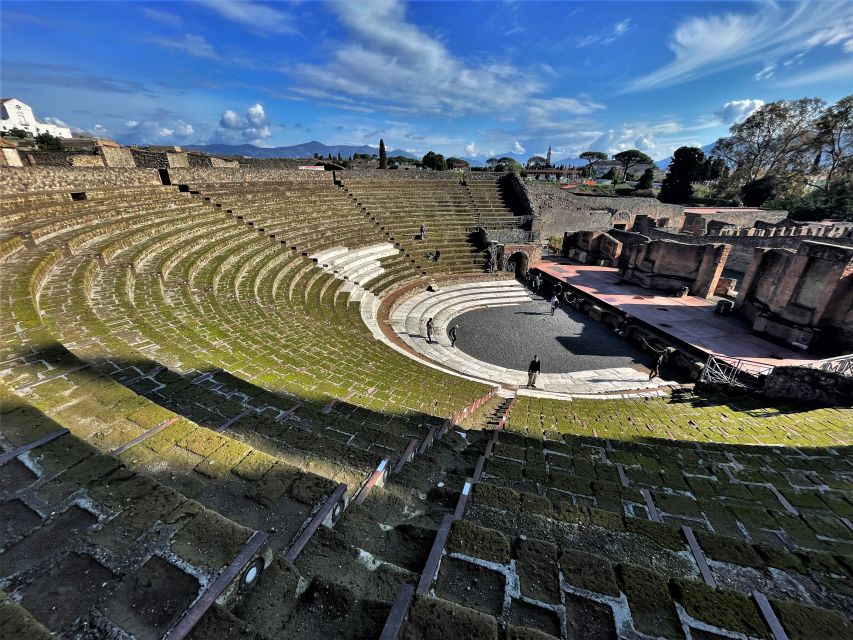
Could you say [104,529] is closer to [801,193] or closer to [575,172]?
[801,193]

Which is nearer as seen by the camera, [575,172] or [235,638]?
[235,638]

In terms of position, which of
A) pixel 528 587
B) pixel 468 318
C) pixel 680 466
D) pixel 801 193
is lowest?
pixel 468 318

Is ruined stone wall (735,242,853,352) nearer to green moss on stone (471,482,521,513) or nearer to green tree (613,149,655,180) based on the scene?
green moss on stone (471,482,521,513)

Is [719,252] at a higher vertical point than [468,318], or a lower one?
higher

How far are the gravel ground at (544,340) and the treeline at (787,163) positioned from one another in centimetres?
3697

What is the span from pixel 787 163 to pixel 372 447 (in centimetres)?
6109

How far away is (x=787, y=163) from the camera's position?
42.1 m

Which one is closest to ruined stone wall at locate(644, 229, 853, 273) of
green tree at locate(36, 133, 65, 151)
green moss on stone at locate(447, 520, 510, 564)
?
green moss on stone at locate(447, 520, 510, 564)

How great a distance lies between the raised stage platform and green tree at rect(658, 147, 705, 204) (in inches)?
1232

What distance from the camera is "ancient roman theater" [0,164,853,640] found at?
189 centimetres

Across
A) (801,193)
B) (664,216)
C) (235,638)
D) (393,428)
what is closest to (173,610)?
(235,638)

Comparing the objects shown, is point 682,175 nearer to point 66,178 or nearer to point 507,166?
point 507,166

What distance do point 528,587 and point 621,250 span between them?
2615cm

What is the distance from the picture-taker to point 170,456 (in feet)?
9.69
